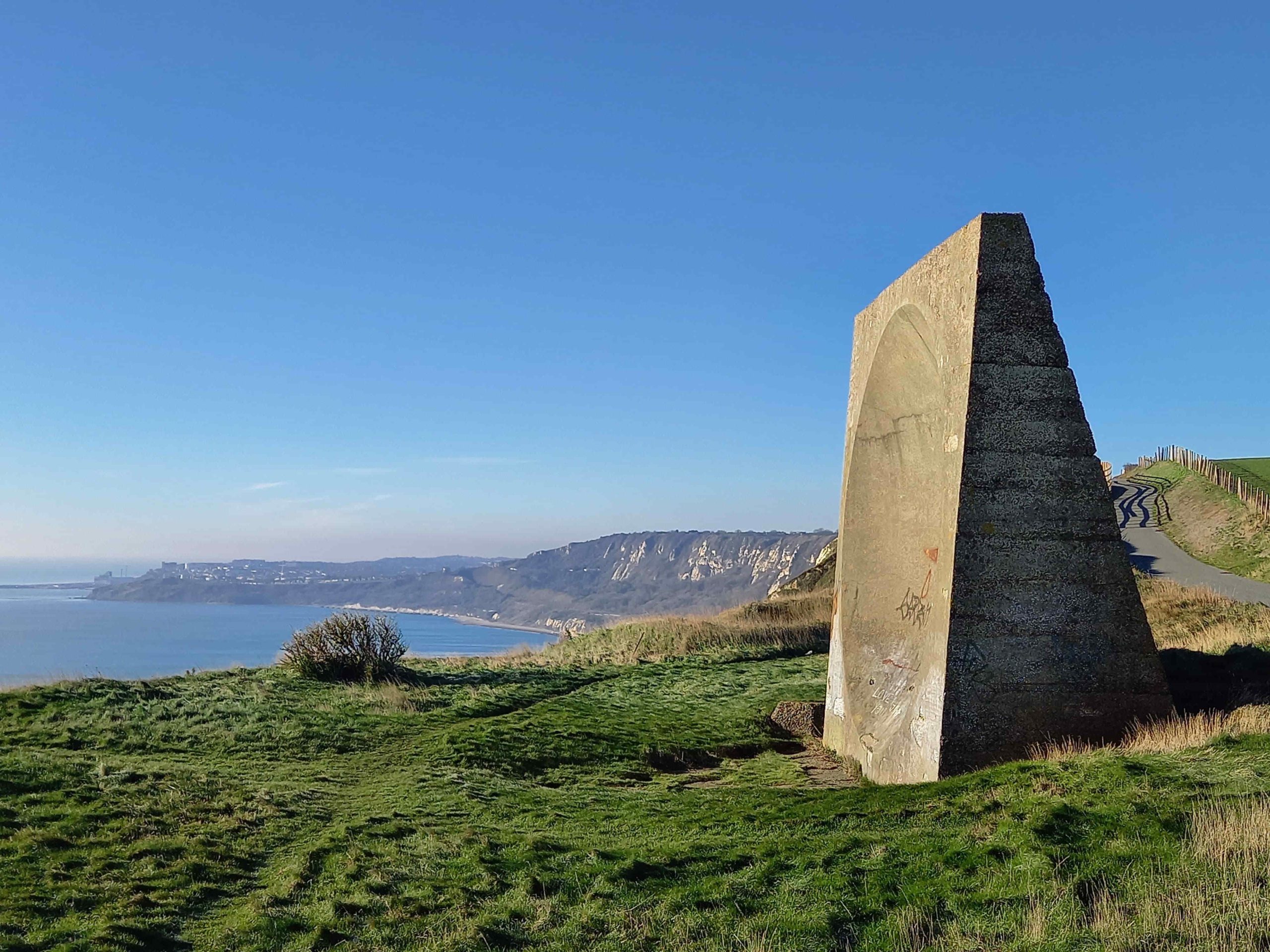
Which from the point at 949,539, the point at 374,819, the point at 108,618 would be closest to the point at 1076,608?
the point at 949,539

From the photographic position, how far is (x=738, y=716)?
15.1 m

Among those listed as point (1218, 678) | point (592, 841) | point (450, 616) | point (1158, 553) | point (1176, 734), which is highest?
point (1158, 553)

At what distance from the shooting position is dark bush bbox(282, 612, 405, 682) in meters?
19.2

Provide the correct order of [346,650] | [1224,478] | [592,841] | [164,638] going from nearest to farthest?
[592,841], [346,650], [1224,478], [164,638]

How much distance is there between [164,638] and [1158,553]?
8710cm

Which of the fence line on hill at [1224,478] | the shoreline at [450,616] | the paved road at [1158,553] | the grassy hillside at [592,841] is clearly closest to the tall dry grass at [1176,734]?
the grassy hillside at [592,841]

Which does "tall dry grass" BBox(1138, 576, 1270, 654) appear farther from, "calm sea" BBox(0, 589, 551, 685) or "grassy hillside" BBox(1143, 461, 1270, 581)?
"calm sea" BBox(0, 589, 551, 685)

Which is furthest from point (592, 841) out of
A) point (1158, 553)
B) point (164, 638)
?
point (164, 638)

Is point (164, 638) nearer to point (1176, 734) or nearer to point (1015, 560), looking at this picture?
point (1015, 560)

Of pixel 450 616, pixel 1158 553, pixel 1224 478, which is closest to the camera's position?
pixel 1158 553

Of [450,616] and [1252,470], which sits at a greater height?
[1252,470]

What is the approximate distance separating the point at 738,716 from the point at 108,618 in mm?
140821

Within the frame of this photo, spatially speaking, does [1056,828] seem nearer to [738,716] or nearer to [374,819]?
[374,819]

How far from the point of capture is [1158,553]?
3581 cm
